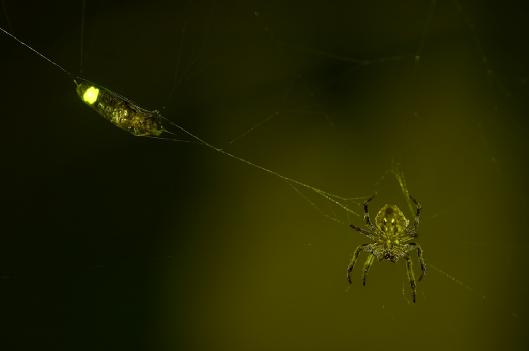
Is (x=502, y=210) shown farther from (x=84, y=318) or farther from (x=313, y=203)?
(x=84, y=318)

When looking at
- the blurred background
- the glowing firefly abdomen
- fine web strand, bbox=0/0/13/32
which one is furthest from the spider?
fine web strand, bbox=0/0/13/32

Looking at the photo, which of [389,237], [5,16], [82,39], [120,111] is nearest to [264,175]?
[389,237]

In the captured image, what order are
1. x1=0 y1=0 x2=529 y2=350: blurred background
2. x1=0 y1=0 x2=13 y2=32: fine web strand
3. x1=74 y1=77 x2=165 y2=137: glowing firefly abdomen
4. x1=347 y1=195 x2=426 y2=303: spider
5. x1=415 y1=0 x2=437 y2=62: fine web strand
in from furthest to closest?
1. x1=415 y1=0 x2=437 y2=62: fine web strand
2. x1=0 y1=0 x2=529 y2=350: blurred background
3. x1=0 y1=0 x2=13 y2=32: fine web strand
4. x1=347 y1=195 x2=426 y2=303: spider
5. x1=74 y1=77 x2=165 y2=137: glowing firefly abdomen

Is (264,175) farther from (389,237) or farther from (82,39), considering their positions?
(82,39)

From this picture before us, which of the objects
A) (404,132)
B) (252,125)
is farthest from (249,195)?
(404,132)

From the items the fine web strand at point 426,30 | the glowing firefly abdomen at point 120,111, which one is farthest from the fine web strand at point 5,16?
the fine web strand at point 426,30

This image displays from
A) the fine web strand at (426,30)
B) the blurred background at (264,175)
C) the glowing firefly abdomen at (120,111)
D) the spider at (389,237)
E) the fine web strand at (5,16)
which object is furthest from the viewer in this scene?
the fine web strand at (426,30)

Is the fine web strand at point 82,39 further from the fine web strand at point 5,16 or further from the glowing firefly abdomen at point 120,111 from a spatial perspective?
the glowing firefly abdomen at point 120,111

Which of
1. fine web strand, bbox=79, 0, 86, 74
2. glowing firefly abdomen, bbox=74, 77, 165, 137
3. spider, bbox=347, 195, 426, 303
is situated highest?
fine web strand, bbox=79, 0, 86, 74

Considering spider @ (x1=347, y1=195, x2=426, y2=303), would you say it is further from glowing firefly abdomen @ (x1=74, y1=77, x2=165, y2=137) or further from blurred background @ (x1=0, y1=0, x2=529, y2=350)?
glowing firefly abdomen @ (x1=74, y1=77, x2=165, y2=137)

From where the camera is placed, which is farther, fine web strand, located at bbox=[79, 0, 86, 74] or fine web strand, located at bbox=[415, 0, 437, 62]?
fine web strand, located at bbox=[415, 0, 437, 62]
